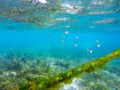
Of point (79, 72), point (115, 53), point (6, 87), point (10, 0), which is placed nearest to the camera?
point (115, 53)

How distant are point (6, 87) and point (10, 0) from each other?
14.1 metres

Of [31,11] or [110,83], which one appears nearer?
[110,83]

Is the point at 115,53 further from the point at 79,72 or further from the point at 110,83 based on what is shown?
the point at 110,83

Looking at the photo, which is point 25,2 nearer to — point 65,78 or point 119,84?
point 119,84

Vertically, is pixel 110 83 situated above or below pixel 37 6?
below

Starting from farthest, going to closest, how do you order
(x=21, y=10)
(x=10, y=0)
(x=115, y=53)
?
(x=21, y=10) < (x=10, y=0) < (x=115, y=53)

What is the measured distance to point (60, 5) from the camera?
22.2 metres

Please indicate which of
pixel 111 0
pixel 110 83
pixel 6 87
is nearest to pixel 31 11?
pixel 111 0

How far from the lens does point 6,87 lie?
314 inches

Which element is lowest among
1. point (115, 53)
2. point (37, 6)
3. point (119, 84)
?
point (119, 84)

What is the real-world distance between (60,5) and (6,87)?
1573cm

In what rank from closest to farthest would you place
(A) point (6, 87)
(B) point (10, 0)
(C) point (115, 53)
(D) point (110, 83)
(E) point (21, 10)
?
(C) point (115, 53) → (A) point (6, 87) → (D) point (110, 83) → (B) point (10, 0) → (E) point (21, 10)

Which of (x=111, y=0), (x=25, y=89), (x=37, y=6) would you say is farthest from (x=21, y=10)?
(x=25, y=89)

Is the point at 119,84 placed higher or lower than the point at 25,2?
lower
